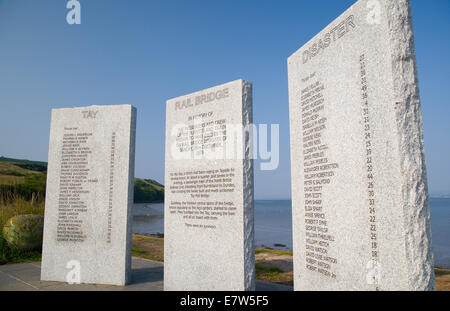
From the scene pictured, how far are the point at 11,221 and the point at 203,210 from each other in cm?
605

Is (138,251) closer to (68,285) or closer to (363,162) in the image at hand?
(68,285)

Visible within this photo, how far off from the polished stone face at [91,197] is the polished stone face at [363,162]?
3.27m

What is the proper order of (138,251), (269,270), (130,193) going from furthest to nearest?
(138,251) < (269,270) < (130,193)

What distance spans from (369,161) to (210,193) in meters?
2.44

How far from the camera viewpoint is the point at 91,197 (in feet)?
17.4

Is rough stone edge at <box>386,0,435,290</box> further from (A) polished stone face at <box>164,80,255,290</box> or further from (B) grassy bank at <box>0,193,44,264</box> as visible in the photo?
(B) grassy bank at <box>0,193,44,264</box>

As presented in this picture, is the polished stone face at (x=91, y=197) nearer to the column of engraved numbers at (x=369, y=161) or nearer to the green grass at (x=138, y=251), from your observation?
the green grass at (x=138, y=251)

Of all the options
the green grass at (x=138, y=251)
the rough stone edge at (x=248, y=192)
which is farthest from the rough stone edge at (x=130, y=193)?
the green grass at (x=138, y=251)

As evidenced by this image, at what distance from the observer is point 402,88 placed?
234cm

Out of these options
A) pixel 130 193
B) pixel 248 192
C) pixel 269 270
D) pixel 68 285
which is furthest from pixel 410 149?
pixel 68 285

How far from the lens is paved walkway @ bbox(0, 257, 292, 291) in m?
4.69

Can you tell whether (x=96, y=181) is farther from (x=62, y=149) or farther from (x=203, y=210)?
(x=203, y=210)

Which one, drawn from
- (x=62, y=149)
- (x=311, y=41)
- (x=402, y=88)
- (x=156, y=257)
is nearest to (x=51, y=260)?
(x=62, y=149)

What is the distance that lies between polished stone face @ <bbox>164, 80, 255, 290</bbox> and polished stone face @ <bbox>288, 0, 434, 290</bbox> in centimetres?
81
